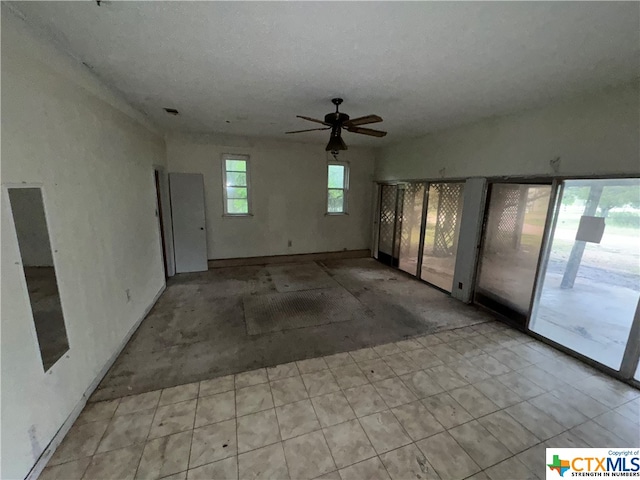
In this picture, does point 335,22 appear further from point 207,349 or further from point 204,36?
point 207,349

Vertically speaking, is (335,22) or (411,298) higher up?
(335,22)

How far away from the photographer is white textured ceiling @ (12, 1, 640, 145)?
1.48m

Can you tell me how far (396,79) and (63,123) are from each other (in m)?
2.68

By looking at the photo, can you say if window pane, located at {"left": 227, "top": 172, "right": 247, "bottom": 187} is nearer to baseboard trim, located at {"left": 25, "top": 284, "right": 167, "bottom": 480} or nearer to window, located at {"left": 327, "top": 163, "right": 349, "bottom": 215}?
window, located at {"left": 327, "top": 163, "right": 349, "bottom": 215}

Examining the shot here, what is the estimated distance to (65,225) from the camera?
189cm

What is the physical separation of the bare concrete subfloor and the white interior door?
1.15 ft

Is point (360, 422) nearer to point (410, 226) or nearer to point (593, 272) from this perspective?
point (593, 272)

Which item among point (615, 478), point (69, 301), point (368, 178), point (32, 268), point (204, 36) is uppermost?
point (204, 36)

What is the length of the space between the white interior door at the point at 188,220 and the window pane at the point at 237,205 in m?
0.59

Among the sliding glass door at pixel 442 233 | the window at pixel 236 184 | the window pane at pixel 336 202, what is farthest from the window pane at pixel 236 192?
the sliding glass door at pixel 442 233

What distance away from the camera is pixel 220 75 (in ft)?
7.71

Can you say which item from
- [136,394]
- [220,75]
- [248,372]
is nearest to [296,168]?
[220,75]

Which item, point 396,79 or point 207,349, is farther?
point 207,349

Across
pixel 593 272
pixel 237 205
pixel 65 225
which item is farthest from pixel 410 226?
pixel 65 225
